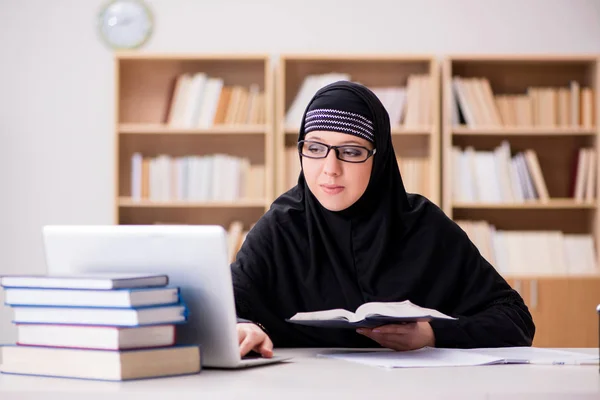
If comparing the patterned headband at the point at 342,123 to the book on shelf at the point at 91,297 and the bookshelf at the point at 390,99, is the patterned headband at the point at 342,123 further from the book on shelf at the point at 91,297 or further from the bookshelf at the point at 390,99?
the bookshelf at the point at 390,99

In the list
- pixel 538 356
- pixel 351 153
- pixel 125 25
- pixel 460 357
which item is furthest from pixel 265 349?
pixel 125 25

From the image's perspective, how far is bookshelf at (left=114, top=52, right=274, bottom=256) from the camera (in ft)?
15.8

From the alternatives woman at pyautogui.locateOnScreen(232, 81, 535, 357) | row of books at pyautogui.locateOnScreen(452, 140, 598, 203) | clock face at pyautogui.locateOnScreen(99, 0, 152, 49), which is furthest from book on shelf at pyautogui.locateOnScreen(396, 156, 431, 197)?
woman at pyautogui.locateOnScreen(232, 81, 535, 357)

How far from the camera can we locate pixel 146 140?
5.05 meters

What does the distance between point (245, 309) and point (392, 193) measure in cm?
49

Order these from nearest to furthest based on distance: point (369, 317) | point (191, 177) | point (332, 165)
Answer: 1. point (369, 317)
2. point (332, 165)
3. point (191, 177)

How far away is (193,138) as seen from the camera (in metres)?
5.05

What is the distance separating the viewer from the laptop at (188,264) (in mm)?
1337

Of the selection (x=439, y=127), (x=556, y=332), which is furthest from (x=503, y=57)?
(x=556, y=332)

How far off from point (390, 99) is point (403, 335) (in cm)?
328

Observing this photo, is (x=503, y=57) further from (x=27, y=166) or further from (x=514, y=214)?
(x=27, y=166)

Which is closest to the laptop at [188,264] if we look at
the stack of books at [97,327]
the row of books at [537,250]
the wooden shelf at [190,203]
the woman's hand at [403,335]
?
the stack of books at [97,327]

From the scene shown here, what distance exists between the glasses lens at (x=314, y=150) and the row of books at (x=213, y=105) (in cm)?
272

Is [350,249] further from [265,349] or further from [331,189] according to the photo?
[265,349]
